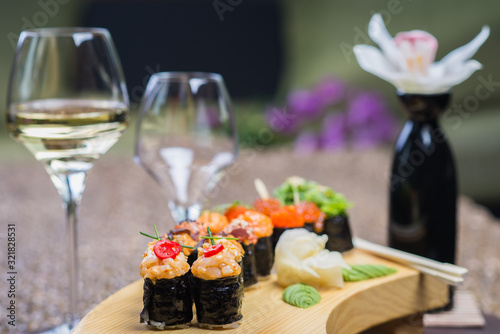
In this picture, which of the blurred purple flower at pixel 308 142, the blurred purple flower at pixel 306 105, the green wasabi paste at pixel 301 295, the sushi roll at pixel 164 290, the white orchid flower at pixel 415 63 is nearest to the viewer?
the sushi roll at pixel 164 290

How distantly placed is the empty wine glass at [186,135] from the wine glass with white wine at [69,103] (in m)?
0.16

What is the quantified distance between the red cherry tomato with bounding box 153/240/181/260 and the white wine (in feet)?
0.71

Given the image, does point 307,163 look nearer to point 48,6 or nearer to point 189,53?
point 189,53

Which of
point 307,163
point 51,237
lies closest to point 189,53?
point 307,163

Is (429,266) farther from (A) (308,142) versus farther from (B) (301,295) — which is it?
(A) (308,142)

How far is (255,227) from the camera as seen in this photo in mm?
1045

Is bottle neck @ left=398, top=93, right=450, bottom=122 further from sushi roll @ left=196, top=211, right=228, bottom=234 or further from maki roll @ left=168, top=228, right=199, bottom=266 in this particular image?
maki roll @ left=168, top=228, right=199, bottom=266

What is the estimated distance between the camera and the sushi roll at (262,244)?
1050 millimetres

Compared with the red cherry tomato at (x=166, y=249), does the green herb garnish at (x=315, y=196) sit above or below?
below

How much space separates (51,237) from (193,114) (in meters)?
0.91

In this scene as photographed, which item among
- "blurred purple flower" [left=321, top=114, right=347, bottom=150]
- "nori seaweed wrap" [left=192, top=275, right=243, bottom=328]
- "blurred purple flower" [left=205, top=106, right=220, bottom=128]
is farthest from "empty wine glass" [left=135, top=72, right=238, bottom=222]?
"blurred purple flower" [left=321, top=114, right=347, bottom=150]

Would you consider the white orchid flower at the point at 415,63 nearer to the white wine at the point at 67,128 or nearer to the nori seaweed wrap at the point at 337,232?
the nori seaweed wrap at the point at 337,232

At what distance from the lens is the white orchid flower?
1306 millimetres

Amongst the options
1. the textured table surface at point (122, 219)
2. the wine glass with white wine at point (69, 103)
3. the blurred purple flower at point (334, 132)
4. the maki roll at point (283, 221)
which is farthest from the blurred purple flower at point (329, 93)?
the wine glass with white wine at point (69, 103)
